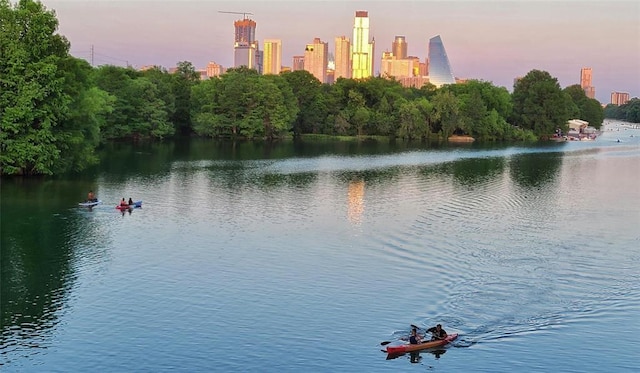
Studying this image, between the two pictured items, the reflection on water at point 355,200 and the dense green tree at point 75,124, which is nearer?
the reflection on water at point 355,200

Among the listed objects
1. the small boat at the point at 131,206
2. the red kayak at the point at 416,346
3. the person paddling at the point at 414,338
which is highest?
the small boat at the point at 131,206

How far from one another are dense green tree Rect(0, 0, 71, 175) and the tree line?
0.23ft

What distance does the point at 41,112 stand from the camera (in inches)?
1929

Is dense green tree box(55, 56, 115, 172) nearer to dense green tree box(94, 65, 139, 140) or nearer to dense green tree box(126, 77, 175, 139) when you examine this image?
dense green tree box(94, 65, 139, 140)

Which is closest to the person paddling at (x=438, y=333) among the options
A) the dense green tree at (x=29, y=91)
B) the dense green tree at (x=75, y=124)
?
the dense green tree at (x=29, y=91)

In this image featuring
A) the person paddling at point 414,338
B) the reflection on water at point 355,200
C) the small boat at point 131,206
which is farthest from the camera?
the reflection on water at point 355,200

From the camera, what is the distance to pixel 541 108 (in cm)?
12256

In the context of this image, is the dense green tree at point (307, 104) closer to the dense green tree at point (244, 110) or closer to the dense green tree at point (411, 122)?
the dense green tree at point (244, 110)

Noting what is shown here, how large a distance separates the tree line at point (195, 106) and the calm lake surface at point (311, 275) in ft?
13.2

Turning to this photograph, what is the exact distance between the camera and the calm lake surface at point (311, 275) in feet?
71.2

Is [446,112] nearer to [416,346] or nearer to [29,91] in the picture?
[29,91]

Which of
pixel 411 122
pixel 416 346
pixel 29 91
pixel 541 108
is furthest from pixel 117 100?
pixel 416 346

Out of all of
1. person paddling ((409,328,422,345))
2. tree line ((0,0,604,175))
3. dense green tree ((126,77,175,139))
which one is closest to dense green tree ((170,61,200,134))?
tree line ((0,0,604,175))

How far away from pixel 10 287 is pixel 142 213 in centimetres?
1472
